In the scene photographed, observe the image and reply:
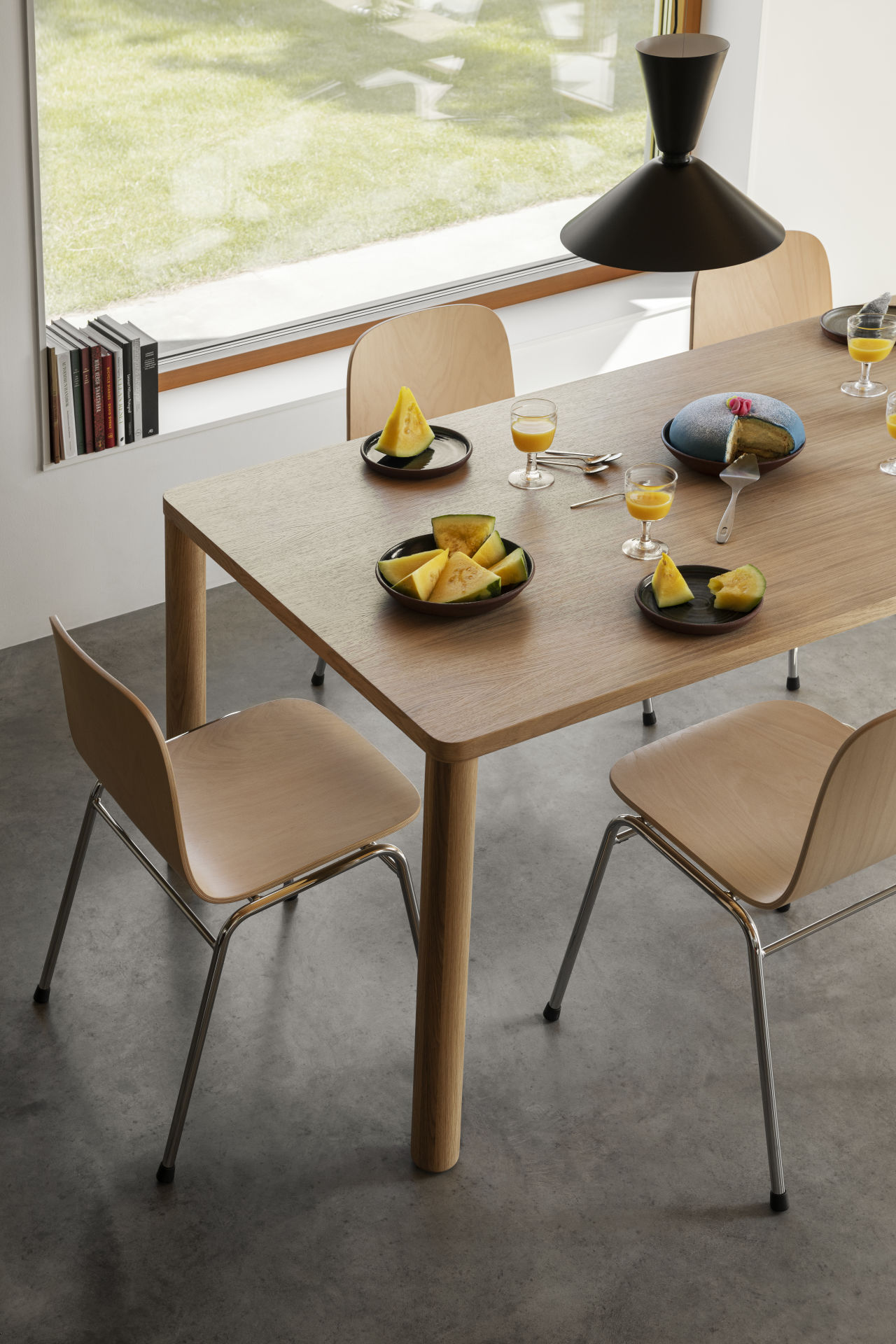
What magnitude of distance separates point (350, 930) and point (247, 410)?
4.95 ft

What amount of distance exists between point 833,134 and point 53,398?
250 centimetres

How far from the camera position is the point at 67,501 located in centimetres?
329

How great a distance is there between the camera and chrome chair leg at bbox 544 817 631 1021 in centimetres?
217

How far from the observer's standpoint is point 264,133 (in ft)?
11.7

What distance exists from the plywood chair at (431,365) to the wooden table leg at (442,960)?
123 centimetres

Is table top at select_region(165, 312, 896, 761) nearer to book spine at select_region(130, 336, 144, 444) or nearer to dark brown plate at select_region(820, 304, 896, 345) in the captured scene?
dark brown plate at select_region(820, 304, 896, 345)

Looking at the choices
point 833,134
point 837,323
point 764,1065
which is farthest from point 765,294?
point 764,1065

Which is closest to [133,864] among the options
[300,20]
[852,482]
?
[852,482]

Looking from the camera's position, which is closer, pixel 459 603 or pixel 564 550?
pixel 459 603

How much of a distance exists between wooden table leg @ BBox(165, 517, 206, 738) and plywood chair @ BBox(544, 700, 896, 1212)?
2.62 ft

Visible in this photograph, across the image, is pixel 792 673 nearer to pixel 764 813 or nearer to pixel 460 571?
pixel 764 813

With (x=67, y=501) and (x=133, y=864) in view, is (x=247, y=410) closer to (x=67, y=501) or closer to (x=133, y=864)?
(x=67, y=501)

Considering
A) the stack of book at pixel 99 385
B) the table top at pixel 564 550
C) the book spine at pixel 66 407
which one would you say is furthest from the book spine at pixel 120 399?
the table top at pixel 564 550

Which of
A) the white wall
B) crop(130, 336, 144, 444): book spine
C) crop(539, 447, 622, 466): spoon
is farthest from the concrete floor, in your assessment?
the white wall
